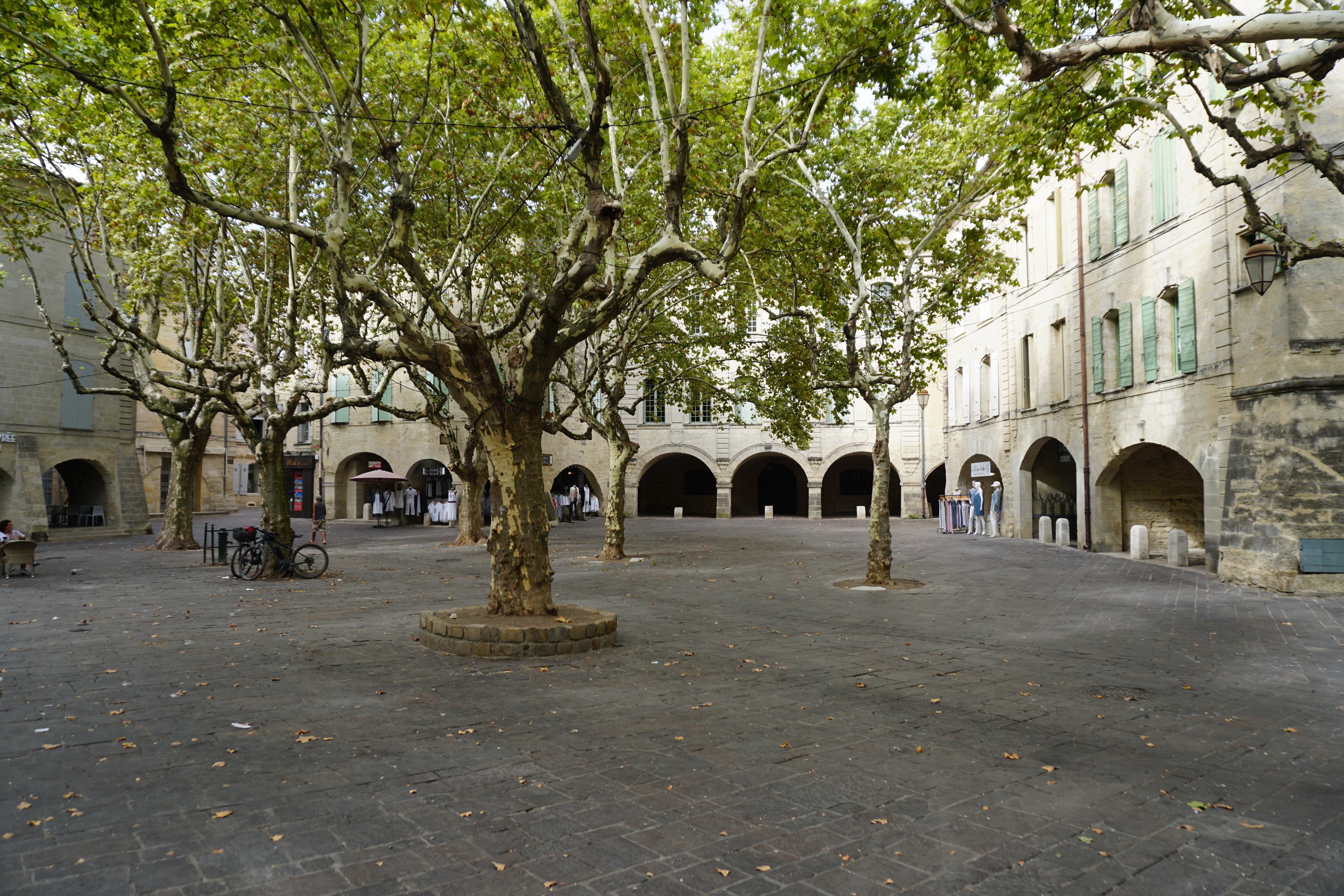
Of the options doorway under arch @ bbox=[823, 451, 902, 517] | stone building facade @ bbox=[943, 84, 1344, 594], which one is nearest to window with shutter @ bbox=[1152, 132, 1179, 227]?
stone building facade @ bbox=[943, 84, 1344, 594]

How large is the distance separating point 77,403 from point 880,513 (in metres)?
25.2

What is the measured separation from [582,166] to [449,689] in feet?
30.8

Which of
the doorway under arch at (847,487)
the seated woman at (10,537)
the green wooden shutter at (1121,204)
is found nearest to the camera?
the seated woman at (10,537)

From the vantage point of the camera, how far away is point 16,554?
14625mm

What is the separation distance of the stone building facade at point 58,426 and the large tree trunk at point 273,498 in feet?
43.9

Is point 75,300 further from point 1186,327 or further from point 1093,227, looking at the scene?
point 1186,327

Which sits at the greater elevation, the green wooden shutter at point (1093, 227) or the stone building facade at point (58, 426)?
the green wooden shutter at point (1093, 227)

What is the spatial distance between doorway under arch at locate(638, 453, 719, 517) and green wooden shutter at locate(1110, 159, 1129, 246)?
91.4 feet

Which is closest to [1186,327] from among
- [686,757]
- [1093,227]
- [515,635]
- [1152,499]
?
[1093,227]

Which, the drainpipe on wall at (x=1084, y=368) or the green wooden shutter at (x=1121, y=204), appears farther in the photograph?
the drainpipe on wall at (x=1084, y=368)

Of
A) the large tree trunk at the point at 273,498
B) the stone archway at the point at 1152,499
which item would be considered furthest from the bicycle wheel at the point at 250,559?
the stone archway at the point at 1152,499

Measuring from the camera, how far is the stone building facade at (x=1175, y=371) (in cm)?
1276

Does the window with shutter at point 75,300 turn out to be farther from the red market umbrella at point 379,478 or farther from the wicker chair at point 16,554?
the wicker chair at point 16,554

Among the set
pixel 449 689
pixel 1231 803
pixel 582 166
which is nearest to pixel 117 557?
pixel 582 166
